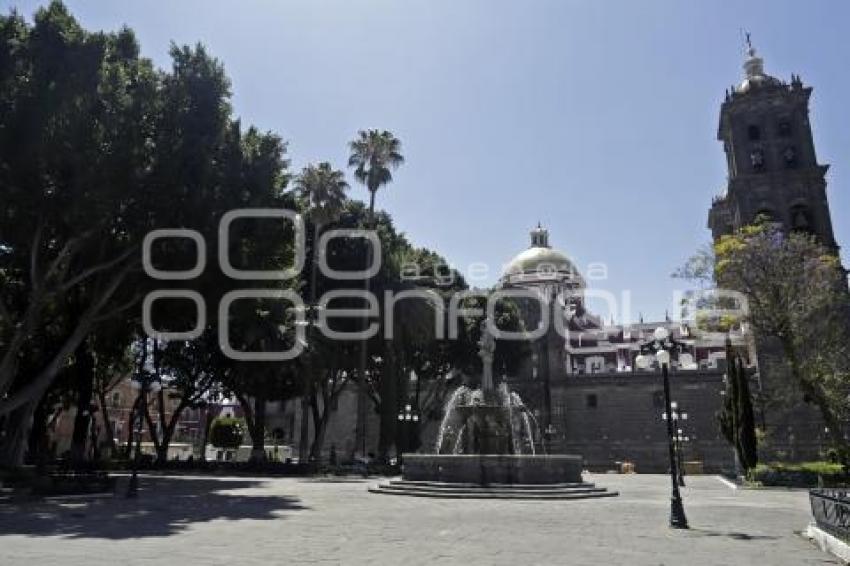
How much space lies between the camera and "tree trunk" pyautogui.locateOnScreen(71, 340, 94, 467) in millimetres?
31641

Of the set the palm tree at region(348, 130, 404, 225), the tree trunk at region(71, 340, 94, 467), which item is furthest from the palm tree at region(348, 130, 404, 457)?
the tree trunk at region(71, 340, 94, 467)

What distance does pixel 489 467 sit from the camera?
826 inches

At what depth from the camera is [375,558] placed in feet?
31.2

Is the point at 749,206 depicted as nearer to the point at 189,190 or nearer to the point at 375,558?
the point at 189,190

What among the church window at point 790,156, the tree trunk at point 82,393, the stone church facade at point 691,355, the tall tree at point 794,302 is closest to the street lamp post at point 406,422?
the stone church facade at point 691,355

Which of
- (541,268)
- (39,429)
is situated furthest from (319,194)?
(541,268)

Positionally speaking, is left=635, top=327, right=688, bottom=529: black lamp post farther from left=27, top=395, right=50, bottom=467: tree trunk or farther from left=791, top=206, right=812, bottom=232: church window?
left=27, top=395, right=50, bottom=467: tree trunk

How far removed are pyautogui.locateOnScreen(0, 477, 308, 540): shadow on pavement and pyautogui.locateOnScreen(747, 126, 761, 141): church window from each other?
40.5 m

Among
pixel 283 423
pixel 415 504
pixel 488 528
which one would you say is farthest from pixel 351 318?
pixel 283 423

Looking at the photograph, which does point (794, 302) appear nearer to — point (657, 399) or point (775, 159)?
point (775, 159)

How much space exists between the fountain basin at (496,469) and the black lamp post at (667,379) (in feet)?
20.2

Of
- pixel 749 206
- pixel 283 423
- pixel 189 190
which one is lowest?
pixel 283 423

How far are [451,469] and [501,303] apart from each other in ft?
92.5

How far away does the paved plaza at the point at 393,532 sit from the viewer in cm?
959
